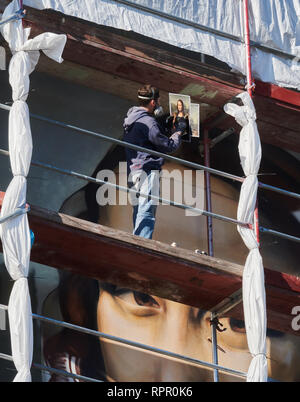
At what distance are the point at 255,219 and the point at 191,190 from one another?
1977 mm

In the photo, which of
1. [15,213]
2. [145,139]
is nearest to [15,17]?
[145,139]

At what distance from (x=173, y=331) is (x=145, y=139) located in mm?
2564

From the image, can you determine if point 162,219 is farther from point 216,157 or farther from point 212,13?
point 212,13

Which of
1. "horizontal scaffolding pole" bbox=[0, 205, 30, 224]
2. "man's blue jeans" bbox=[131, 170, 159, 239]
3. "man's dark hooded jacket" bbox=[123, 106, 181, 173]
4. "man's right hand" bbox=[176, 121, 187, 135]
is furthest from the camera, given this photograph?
"man's right hand" bbox=[176, 121, 187, 135]

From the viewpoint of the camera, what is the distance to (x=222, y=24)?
1275 centimetres

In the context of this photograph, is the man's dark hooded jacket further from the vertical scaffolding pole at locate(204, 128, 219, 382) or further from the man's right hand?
the vertical scaffolding pole at locate(204, 128, 219, 382)

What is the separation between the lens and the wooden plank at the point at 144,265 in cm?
1075

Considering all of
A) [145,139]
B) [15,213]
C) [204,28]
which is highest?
[204,28]

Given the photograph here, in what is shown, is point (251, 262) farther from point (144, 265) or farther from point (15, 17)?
point (15, 17)

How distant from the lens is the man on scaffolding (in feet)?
37.3

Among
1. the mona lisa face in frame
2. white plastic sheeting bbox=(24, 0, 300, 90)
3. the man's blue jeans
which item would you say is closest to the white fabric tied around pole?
white plastic sheeting bbox=(24, 0, 300, 90)

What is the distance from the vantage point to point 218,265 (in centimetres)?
1133

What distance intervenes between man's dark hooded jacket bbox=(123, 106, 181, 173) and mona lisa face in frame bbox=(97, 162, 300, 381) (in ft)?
5.40

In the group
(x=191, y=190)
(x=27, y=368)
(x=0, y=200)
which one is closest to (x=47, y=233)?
(x=0, y=200)
